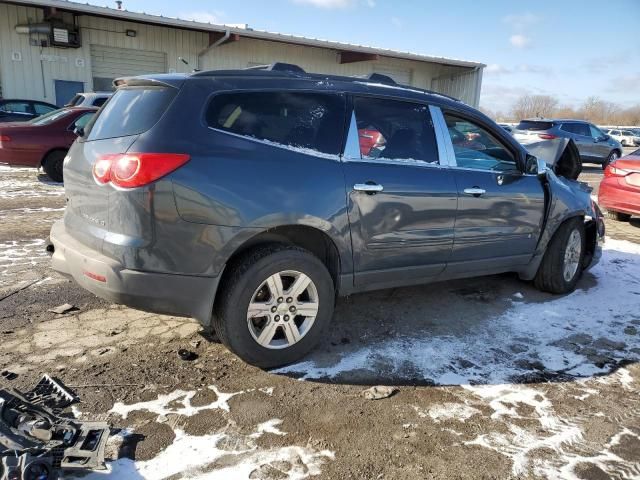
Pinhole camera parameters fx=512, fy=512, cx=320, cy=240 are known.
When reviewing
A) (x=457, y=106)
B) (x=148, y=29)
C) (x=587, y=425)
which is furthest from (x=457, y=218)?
(x=148, y=29)

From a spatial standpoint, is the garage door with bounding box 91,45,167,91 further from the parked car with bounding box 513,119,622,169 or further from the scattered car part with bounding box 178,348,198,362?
the scattered car part with bounding box 178,348,198,362

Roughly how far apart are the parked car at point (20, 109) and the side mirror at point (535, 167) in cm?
1228

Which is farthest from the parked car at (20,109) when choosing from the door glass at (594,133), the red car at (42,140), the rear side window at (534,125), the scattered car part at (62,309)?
the door glass at (594,133)

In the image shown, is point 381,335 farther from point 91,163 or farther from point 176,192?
point 91,163

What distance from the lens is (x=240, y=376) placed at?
319 cm

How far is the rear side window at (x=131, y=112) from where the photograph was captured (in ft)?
9.73

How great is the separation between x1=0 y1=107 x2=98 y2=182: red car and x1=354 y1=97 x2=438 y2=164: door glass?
765 cm

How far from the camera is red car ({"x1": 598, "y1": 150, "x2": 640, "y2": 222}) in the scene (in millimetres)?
8109

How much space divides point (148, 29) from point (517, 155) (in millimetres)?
16624

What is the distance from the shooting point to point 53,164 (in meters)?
9.97

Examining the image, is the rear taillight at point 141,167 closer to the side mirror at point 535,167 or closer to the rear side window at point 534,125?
the side mirror at point 535,167

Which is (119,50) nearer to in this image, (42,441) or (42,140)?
(42,140)

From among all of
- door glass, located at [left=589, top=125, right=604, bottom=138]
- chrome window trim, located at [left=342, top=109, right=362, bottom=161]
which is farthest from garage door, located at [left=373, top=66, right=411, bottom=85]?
chrome window trim, located at [left=342, top=109, right=362, bottom=161]

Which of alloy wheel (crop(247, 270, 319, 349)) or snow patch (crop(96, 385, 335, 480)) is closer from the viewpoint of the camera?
snow patch (crop(96, 385, 335, 480))
